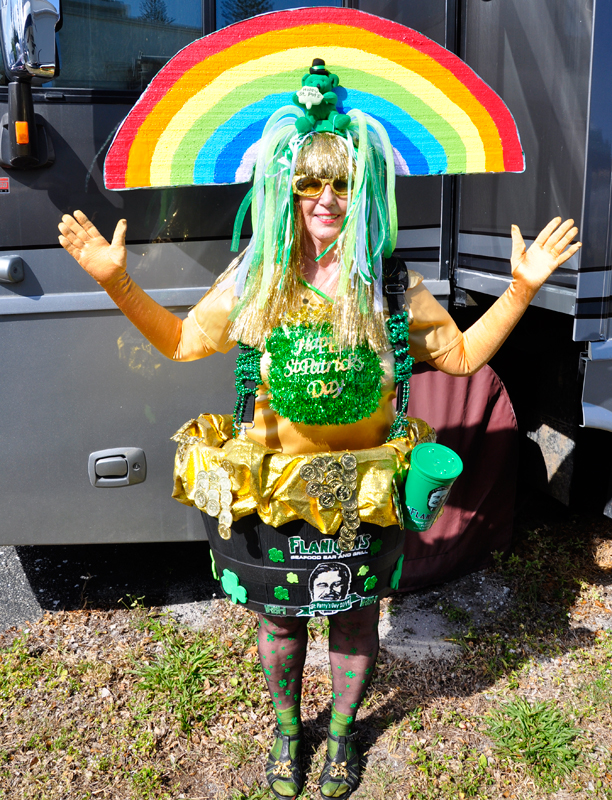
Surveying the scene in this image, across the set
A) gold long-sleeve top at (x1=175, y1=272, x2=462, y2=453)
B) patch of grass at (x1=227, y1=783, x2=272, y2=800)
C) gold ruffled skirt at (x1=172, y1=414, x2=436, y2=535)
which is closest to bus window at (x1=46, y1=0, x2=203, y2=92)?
gold long-sleeve top at (x1=175, y1=272, x2=462, y2=453)

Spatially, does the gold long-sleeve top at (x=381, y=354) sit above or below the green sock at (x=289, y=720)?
above

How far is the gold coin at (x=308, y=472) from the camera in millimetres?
1729

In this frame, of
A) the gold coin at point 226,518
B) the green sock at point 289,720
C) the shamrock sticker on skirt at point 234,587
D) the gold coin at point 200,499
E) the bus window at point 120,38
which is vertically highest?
the bus window at point 120,38

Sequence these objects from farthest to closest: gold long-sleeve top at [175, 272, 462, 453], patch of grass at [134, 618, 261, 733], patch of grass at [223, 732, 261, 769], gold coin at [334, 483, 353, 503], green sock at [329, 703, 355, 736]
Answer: patch of grass at [134, 618, 261, 733], patch of grass at [223, 732, 261, 769], green sock at [329, 703, 355, 736], gold long-sleeve top at [175, 272, 462, 453], gold coin at [334, 483, 353, 503]

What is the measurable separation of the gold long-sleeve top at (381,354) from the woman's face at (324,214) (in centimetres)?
28

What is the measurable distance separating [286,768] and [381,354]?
1.34 m

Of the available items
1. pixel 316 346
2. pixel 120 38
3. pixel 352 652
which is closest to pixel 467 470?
pixel 352 652

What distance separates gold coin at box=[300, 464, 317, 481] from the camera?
1729 mm

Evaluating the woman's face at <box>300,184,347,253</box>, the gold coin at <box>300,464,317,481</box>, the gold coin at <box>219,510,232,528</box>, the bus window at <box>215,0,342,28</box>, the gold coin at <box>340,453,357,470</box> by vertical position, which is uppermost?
the bus window at <box>215,0,342,28</box>

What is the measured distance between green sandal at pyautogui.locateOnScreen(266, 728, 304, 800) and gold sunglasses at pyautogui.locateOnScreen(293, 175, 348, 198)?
165 centimetres

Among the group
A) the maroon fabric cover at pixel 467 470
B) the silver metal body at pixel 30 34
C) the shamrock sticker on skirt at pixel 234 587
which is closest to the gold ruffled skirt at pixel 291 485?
the shamrock sticker on skirt at pixel 234 587

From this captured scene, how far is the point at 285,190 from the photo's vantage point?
1720 mm

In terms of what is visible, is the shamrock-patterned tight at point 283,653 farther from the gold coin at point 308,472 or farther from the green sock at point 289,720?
the gold coin at point 308,472

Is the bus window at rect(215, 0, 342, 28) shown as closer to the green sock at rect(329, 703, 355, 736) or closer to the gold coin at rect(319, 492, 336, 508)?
the gold coin at rect(319, 492, 336, 508)
